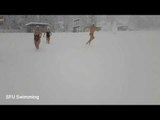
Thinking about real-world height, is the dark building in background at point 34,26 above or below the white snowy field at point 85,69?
above

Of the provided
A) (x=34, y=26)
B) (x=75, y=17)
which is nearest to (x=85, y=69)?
(x=75, y=17)

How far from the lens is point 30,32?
46.5 feet

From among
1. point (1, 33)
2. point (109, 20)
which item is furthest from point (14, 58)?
point (109, 20)

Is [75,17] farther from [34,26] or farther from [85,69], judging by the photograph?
[85,69]

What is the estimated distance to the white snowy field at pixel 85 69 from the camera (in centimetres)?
1411

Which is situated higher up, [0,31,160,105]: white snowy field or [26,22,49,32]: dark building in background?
[26,22,49,32]: dark building in background

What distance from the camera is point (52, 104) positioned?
1411 centimetres

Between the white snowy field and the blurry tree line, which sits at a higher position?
the blurry tree line

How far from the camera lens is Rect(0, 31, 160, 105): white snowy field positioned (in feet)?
46.3
